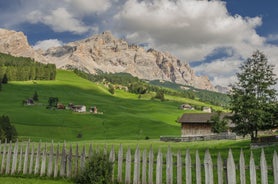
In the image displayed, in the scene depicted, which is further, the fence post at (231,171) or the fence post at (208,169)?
the fence post at (208,169)

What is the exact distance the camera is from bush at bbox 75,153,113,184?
1287cm

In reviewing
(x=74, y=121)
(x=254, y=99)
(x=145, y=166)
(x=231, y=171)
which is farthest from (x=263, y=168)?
(x=74, y=121)

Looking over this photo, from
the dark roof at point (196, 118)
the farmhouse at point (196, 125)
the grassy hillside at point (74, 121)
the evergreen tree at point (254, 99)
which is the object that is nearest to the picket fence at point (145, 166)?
→ the evergreen tree at point (254, 99)

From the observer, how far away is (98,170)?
13.0 m

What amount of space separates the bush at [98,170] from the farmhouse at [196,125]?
3083 inches

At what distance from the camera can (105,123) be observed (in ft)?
363

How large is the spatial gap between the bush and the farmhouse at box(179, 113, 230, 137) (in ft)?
257

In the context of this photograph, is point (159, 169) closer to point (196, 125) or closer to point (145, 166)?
point (145, 166)

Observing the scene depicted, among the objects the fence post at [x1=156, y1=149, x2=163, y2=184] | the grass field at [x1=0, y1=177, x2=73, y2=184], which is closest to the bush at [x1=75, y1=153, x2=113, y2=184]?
the grass field at [x1=0, y1=177, x2=73, y2=184]

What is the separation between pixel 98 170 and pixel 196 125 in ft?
265

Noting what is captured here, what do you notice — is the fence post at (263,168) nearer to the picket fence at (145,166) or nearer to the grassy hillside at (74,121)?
the picket fence at (145,166)

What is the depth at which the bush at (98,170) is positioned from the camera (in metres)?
12.9

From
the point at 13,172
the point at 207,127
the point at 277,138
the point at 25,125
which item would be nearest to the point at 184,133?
the point at 207,127

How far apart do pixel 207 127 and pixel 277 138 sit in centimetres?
5289
